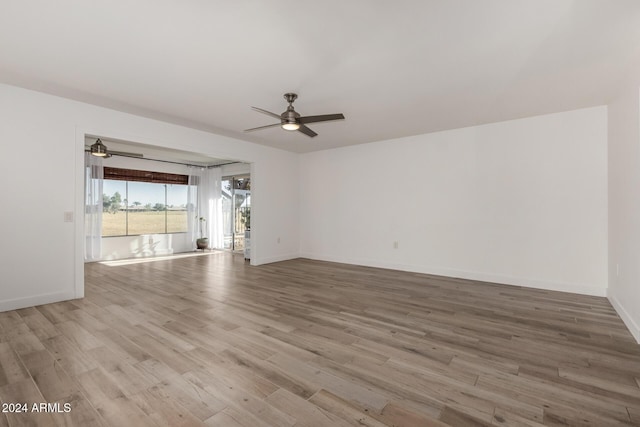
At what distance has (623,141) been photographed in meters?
3.22

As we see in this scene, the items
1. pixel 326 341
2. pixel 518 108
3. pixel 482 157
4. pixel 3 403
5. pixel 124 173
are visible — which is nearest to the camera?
pixel 3 403

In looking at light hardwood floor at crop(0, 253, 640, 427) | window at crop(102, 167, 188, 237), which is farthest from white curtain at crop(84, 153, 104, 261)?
light hardwood floor at crop(0, 253, 640, 427)

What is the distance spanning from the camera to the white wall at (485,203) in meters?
4.12

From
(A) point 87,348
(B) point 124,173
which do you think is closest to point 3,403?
(A) point 87,348

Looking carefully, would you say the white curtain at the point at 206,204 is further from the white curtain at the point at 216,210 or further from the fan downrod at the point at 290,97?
the fan downrod at the point at 290,97

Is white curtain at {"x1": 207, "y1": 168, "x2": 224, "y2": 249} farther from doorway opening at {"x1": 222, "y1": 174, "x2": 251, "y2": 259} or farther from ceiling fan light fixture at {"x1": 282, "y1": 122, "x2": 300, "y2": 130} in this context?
ceiling fan light fixture at {"x1": 282, "y1": 122, "x2": 300, "y2": 130}

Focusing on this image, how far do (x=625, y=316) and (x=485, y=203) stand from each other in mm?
A: 2235

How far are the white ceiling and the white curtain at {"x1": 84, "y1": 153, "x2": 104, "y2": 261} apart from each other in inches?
151

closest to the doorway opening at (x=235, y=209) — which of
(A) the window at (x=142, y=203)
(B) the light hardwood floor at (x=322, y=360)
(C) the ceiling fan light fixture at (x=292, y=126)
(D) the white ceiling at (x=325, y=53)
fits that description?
(A) the window at (x=142, y=203)

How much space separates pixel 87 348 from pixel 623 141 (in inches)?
222

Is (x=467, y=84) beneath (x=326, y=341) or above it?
above

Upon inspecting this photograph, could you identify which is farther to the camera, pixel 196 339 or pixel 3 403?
pixel 196 339

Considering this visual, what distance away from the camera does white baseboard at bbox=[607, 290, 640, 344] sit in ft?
8.69

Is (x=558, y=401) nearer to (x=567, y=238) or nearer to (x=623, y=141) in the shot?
(x=623, y=141)
